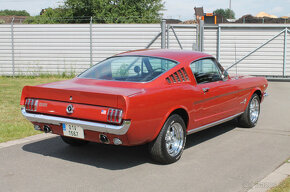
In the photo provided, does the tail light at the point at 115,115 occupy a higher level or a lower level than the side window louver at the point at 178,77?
lower

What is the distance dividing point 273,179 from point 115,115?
203 centimetres

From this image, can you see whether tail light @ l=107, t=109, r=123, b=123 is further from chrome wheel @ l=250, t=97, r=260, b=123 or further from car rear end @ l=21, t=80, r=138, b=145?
chrome wheel @ l=250, t=97, r=260, b=123

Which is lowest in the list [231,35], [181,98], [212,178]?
[212,178]

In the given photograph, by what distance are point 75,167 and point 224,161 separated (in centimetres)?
204

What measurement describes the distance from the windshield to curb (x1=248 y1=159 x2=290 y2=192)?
6.30 feet

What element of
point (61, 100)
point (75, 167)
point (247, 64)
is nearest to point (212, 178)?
Answer: point (75, 167)

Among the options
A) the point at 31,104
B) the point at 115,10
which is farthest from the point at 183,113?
the point at 115,10

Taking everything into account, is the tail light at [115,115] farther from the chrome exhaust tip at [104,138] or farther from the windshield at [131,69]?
the windshield at [131,69]

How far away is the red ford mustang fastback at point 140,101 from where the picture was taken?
4.62 metres

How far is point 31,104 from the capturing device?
17.1 ft

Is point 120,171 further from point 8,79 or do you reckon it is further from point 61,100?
point 8,79

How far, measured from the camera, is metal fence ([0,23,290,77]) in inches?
639

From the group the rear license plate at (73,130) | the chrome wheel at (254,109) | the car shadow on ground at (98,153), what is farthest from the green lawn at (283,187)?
the chrome wheel at (254,109)

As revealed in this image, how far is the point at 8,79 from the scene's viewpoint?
1638 centimetres
